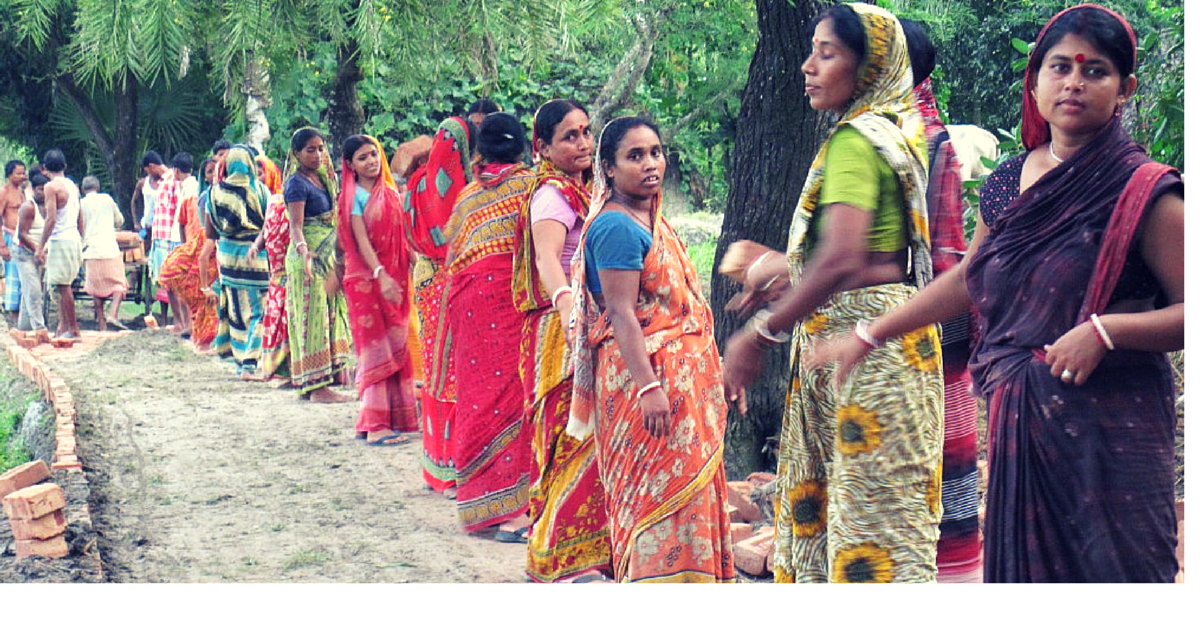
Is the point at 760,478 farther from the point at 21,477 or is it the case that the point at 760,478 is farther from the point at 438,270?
the point at 21,477

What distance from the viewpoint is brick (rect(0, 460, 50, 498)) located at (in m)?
5.50

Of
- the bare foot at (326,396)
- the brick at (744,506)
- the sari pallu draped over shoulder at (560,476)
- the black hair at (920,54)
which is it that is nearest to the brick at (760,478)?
the brick at (744,506)

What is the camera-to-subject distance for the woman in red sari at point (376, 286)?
721 centimetres

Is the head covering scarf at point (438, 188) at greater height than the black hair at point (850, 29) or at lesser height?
lesser

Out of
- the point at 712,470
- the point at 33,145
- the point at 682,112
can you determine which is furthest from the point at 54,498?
the point at 33,145

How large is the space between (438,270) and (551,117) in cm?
186

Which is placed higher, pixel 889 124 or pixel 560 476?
pixel 889 124

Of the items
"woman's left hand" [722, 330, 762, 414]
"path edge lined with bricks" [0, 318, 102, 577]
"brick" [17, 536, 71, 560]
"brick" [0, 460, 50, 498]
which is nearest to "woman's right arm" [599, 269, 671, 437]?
"woman's left hand" [722, 330, 762, 414]

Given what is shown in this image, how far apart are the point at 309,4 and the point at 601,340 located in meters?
2.19

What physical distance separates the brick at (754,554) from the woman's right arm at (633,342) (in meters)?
1.14

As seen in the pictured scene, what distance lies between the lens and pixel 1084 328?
2.58 metres

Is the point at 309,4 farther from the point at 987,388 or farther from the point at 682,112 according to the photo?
the point at 682,112

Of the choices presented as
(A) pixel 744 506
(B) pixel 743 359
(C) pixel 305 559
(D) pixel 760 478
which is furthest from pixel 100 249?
(B) pixel 743 359

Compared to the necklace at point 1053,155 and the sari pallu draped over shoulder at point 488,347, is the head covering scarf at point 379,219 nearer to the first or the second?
the sari pallu draped over shoulder at point 488,347
